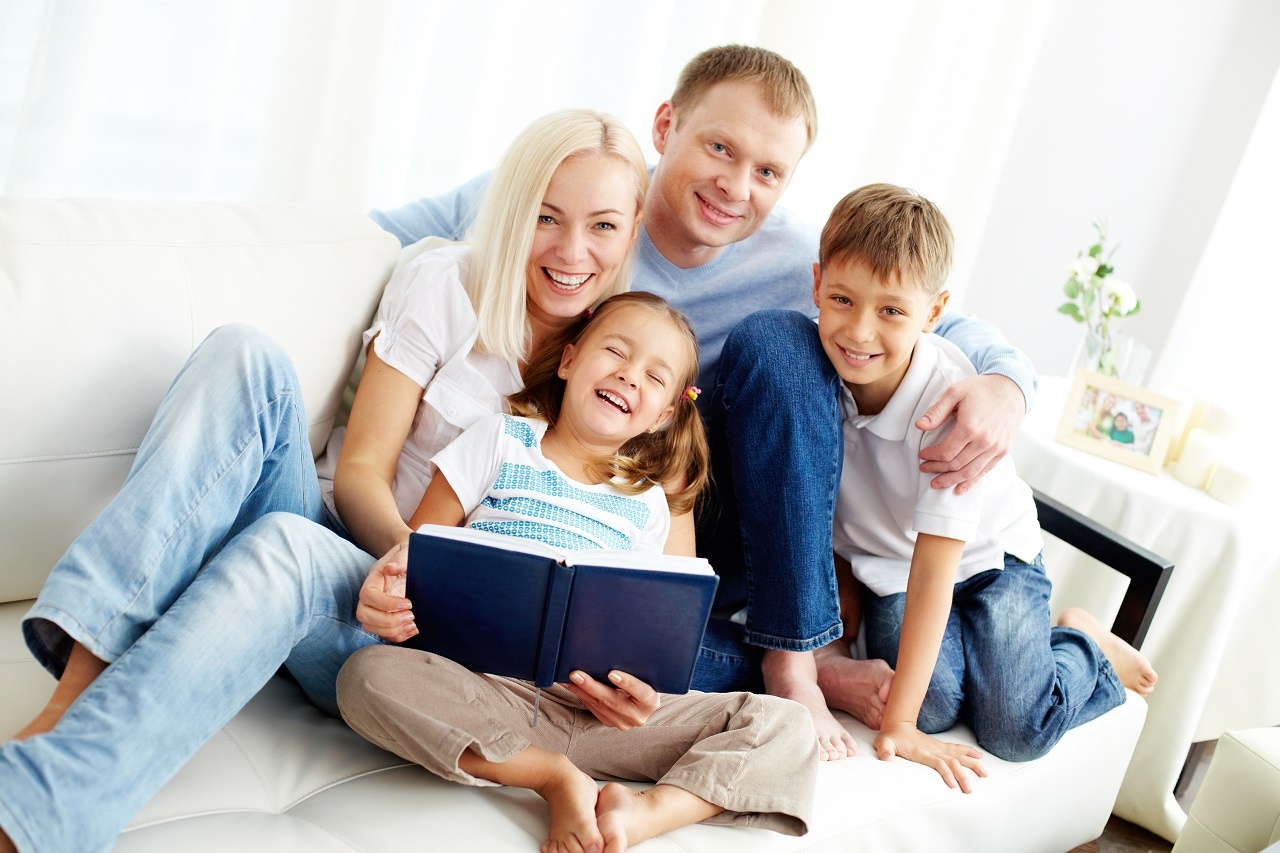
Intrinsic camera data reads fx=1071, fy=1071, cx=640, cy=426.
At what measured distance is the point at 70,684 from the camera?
1.03 meters

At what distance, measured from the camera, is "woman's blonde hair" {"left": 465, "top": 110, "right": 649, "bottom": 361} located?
152cm

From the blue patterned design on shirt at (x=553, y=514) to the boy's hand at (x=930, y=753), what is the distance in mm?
459

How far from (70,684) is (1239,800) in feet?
5.35

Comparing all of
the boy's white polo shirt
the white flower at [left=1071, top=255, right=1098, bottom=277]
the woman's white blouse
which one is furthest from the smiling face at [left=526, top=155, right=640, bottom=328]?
the white flower at [left=1071, top=255, right=1098, bottom=277]

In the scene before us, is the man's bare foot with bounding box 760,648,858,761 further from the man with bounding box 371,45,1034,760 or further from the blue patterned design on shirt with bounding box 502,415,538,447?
the blue patterned design on shirt with bounding box 502,415,538,447

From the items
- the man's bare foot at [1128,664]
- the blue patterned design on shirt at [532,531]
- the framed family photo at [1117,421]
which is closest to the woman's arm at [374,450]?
the blue patterned design on shirt at [532,531]

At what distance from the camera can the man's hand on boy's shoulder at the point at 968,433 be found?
4.97ft

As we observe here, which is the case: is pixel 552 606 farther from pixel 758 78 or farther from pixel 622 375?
pixel 758 78

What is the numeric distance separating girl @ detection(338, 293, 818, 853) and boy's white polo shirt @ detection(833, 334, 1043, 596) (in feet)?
0.82

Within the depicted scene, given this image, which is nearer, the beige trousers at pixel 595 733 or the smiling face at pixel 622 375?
the beige trousers at pixel 595 733

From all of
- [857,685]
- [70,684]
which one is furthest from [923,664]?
[70,684]

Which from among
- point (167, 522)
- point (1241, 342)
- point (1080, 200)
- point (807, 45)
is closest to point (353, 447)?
point (167, 522)

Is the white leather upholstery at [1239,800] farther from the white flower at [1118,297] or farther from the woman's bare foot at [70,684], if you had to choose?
the woman's bare foot at [70,684]

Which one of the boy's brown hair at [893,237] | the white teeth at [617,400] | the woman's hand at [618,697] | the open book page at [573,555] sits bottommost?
the woman's hand at [618,697]
